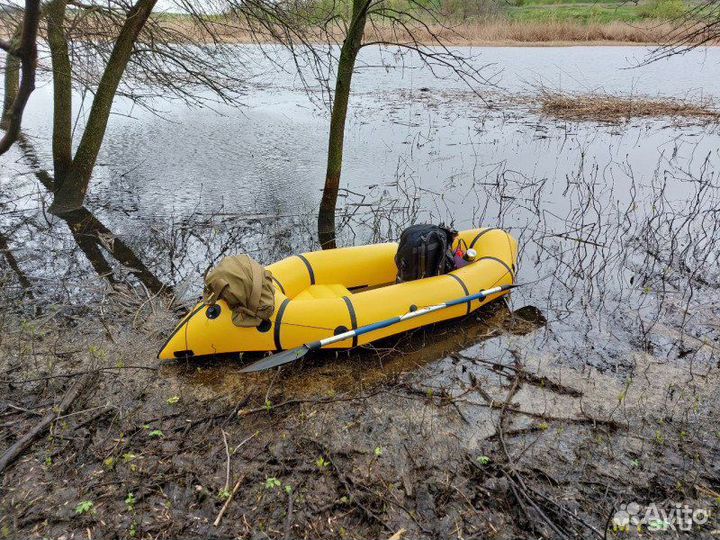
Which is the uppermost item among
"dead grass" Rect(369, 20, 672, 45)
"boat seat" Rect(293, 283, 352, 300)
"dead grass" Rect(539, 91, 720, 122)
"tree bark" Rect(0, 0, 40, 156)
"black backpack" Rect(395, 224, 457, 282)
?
"dead grass" Rect(369, 20, 672, 45)

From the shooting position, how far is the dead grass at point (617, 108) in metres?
11.5

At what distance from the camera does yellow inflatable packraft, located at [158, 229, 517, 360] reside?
395 cm

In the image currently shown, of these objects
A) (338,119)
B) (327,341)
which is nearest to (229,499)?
(327,341)

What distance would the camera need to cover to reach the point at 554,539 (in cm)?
259

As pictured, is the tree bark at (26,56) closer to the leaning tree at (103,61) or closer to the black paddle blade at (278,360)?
the black paddle blade at (278,360)

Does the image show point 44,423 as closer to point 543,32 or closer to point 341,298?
point 341,298

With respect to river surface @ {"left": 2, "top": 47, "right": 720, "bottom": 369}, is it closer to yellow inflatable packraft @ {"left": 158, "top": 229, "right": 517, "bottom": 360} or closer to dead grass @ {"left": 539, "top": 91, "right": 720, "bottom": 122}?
dead grass @ {"left": 539, "top": 91, "right": 720, "bottom": 122}

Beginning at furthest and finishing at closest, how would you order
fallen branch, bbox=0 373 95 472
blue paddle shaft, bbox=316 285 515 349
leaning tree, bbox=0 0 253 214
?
leaning tree, bbox=0 0 253 214 < blue paddle shaft, bbox=316 285 515 349 < fallen branch, bbox=0 373 95 472

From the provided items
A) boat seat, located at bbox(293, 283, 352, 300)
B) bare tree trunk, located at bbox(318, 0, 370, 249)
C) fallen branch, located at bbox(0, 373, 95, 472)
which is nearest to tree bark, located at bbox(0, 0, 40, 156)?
fallen branch, located at bbox(0, 373, 95, 472)

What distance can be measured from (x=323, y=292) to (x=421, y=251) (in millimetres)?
936

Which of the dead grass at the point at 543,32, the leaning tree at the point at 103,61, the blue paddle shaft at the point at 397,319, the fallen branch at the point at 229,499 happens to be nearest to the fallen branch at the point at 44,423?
the fallen branch at the point at 229,499

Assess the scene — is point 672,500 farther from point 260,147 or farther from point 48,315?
point 260,147

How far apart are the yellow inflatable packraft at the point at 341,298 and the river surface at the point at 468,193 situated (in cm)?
73

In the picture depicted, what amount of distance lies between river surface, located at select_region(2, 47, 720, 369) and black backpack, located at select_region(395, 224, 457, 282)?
1157 mm
